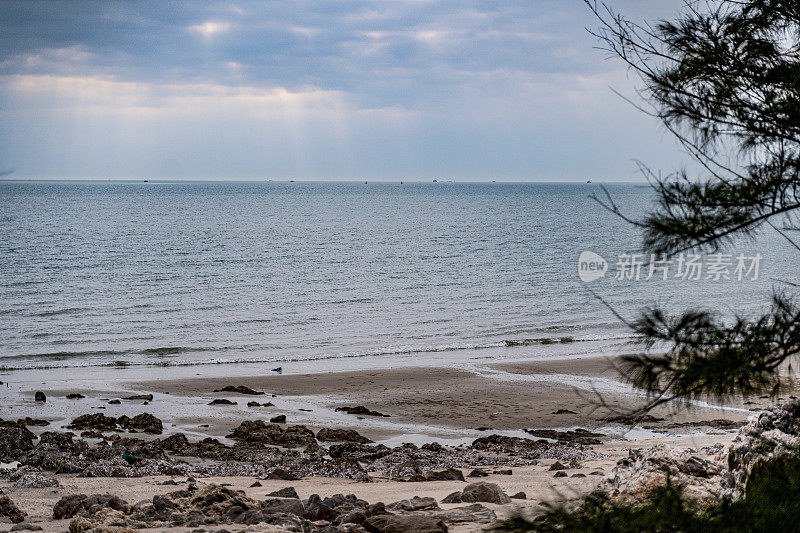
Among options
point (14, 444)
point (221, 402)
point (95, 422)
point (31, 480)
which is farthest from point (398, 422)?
point (31, 480)

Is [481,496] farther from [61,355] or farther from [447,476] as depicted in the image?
[61,355]

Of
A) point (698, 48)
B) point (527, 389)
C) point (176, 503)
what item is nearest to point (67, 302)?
point (527, 389)

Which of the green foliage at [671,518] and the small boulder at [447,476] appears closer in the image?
the green foliage at [671,518]

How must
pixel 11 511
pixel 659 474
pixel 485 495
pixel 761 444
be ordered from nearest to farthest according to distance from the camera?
1. pixel 761 444
2. pixel 659 474
3. pixel 11 511
4. pixel 485 495

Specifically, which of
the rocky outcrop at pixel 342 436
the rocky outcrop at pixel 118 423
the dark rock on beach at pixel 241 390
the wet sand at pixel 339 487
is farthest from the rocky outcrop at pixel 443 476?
the dark rock on beach at pixel 241 390

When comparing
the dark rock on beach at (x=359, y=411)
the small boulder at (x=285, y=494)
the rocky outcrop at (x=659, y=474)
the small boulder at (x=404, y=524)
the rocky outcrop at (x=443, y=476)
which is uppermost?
the rocky outcrop at (x=659, y=474)

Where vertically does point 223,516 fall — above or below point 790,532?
below

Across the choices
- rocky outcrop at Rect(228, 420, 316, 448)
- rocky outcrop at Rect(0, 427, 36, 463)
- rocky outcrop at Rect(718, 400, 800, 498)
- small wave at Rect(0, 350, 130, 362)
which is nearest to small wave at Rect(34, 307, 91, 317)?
small wave at Rect(0, 350, 130, 362)

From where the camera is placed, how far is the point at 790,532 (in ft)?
11.7

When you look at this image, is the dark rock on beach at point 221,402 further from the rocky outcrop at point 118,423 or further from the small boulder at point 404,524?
the small boulder at point 404,524

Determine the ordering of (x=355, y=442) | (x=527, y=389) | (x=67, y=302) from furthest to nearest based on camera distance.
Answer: (x=67, y=302) < (x=527, y=389) < (x=355, y=442)

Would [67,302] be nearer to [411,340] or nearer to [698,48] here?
[411,340]

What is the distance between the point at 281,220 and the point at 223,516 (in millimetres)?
94242

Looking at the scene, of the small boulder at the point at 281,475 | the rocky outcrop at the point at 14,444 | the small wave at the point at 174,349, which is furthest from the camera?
the small wave at the point at 174,349
